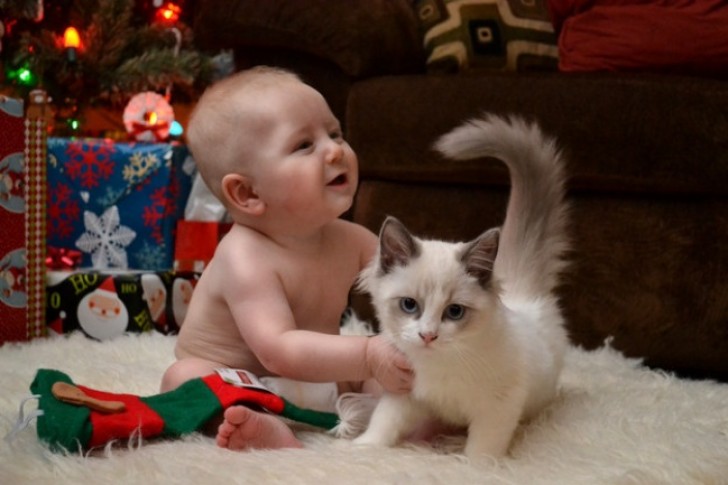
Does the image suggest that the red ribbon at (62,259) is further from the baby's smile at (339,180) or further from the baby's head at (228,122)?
the baby's smile at (339,180)

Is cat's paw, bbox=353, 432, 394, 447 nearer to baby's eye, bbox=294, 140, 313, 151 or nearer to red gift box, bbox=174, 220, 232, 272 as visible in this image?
baby's eye, bbox=294, 140, 313, 151

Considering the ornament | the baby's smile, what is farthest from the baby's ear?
the ornament

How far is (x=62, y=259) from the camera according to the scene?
78.2 inches

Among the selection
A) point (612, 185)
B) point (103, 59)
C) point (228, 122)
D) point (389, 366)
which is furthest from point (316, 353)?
point (103, 59)

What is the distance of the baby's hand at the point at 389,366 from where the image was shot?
94 centimetres

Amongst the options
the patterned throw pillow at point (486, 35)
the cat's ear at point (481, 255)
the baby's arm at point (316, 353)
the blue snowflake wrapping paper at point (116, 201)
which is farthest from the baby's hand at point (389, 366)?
the blue snowflake wrapping paper at point (116, 201)

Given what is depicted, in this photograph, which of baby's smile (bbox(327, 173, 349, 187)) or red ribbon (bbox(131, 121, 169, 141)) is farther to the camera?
red ribbon (bbox(131, 121, 169, 141))

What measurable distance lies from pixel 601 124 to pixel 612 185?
0.12m

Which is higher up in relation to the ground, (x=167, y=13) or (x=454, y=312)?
(x=167, y=13)

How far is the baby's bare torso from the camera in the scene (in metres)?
1.10

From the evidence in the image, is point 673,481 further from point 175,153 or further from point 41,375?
point 175,153

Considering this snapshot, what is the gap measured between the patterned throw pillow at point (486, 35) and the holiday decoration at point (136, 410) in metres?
1.16

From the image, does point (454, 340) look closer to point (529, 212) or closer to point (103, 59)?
point (529, 212)

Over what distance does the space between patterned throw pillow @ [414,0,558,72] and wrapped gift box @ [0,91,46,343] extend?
94 centimetres
